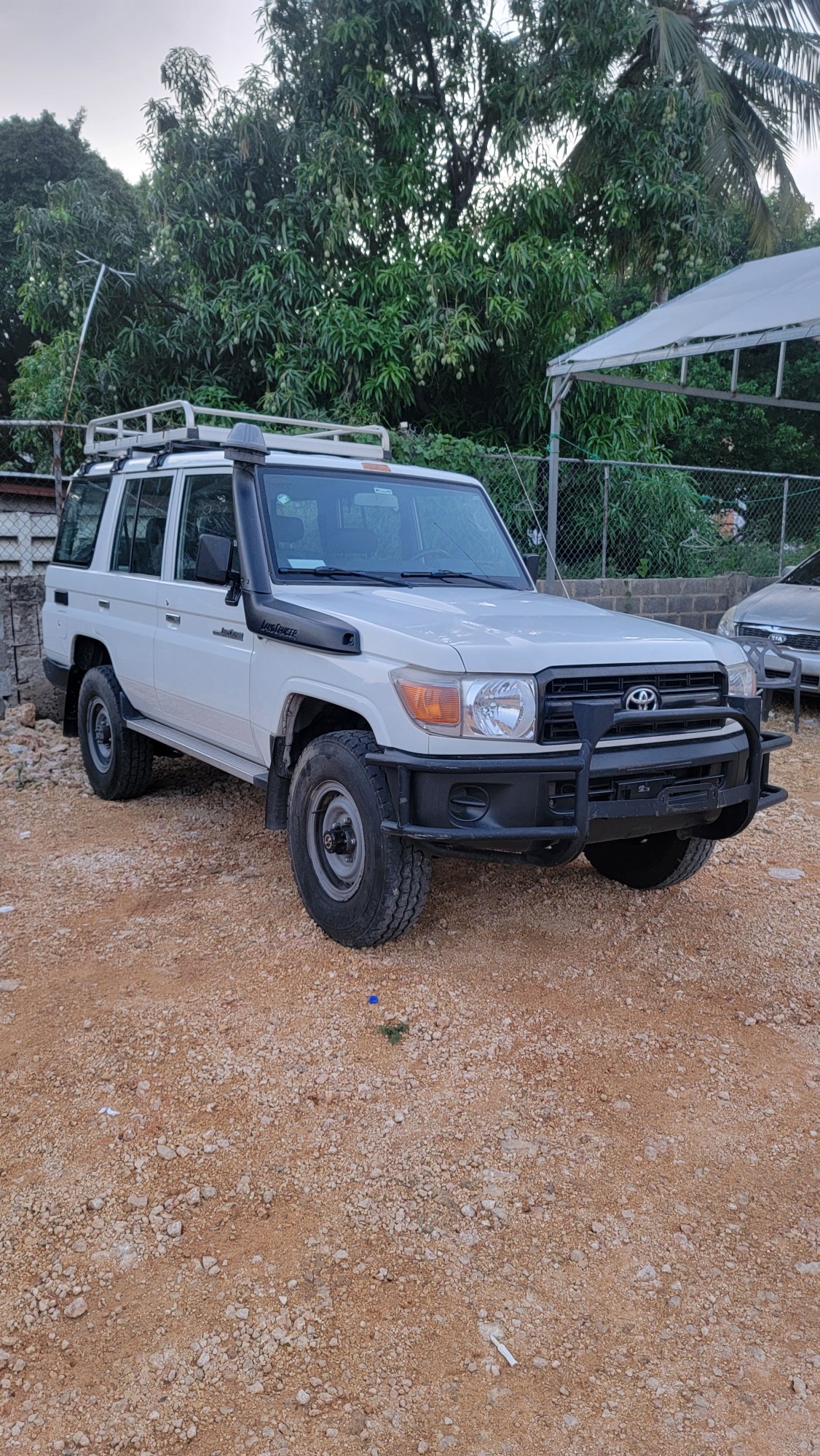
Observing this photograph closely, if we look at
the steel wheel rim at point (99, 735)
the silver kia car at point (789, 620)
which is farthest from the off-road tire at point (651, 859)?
the silver kia car at point (789, 620)

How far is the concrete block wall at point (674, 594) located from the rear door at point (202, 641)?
5.79 metres

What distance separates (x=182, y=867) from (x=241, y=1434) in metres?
3.39

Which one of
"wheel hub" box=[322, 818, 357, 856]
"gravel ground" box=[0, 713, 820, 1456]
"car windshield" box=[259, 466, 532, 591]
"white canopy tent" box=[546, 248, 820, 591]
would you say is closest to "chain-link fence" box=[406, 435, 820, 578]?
"white canopy tent" box=[546, 248, 820, 591]

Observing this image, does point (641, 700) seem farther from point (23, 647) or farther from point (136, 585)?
point (23, 647)

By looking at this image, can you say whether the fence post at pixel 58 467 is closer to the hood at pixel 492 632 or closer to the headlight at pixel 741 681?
the hood at pixel 492 632

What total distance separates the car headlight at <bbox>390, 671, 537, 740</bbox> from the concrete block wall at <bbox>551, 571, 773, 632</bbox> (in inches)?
277

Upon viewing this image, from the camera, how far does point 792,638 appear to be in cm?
883

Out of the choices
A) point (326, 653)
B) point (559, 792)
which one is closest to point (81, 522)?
point (326, 653)

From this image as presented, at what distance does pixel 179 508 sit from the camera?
17.2 ft

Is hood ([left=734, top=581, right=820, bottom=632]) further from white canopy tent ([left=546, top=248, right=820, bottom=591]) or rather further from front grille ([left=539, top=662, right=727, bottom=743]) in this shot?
front grille ([left=539, top=662, right=727, bottom=743])

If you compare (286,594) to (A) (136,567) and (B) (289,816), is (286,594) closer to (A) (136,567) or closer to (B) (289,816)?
(B) (289,816)

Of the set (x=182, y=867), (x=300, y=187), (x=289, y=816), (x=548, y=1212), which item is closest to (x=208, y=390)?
(x=300, y=187)

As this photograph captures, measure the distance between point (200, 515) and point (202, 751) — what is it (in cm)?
118

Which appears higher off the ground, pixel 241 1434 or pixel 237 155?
pixel 237 155
